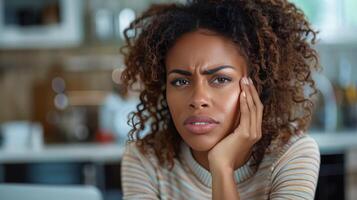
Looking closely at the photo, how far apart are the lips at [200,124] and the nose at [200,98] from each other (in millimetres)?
25

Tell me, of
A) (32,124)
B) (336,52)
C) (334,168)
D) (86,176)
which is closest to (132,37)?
(86,176)

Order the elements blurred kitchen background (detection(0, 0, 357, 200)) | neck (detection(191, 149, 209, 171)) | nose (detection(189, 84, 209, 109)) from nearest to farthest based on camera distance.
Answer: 1. nose (detection(189, 84, 209, 109))
2. neck (detection(191, 149, 209, 171))
3. blurred kitchen background (detection(0, 0, 357, 200))

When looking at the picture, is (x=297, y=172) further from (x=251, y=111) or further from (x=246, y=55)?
(x=246, y=55)

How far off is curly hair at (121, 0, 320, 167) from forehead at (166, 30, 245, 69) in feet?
0.05

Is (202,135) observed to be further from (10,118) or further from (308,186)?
(10,118)

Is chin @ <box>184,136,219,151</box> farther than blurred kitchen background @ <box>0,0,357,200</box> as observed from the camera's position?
No

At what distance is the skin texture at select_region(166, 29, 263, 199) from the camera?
3.56ft

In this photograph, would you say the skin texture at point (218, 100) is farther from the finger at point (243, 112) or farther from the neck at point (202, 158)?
the neck at point (202, 158)

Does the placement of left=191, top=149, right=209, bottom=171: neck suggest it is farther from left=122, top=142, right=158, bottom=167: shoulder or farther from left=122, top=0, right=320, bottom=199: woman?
left=122, top=142, right=158, bottom=167: shoulder

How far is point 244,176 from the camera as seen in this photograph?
1209mm

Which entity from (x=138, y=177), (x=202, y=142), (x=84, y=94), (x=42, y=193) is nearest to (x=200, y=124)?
(x=202, y=142)

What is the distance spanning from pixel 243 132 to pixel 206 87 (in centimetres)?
13

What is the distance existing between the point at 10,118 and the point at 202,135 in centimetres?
237

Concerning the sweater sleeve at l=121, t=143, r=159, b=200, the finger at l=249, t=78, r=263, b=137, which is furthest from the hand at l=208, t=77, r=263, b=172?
the sweater sleeve at l=121, t=143, r=159, b=200
